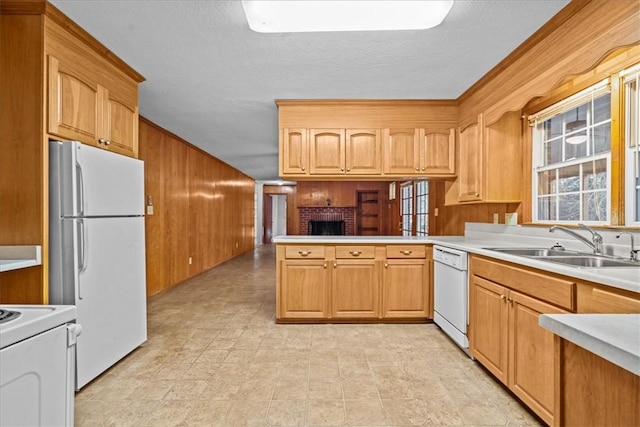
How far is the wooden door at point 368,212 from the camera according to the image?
8.66m

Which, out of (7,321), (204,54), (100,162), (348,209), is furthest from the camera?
(348,209)

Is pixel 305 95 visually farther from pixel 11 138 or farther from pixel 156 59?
pixel 11 138

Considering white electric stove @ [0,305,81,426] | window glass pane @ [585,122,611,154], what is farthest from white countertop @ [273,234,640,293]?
white electric stove @ [0,305,81,426]

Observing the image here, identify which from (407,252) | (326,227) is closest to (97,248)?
(407,252)

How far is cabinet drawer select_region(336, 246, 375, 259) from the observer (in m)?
3.29

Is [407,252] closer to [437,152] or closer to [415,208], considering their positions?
[437,152]

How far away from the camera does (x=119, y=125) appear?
257 cm

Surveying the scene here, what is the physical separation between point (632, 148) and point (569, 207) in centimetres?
Answer: 65

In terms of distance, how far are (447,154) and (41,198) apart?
11.2ft

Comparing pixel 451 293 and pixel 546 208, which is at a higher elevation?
pixel 546 208

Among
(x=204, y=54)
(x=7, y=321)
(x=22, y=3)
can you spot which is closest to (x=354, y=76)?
(x=204, y=54)

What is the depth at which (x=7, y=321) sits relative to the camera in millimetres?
1147

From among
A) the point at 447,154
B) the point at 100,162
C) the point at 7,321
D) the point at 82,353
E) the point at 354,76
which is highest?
the point at 354,76

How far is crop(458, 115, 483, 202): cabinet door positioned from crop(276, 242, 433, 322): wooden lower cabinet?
69cm
